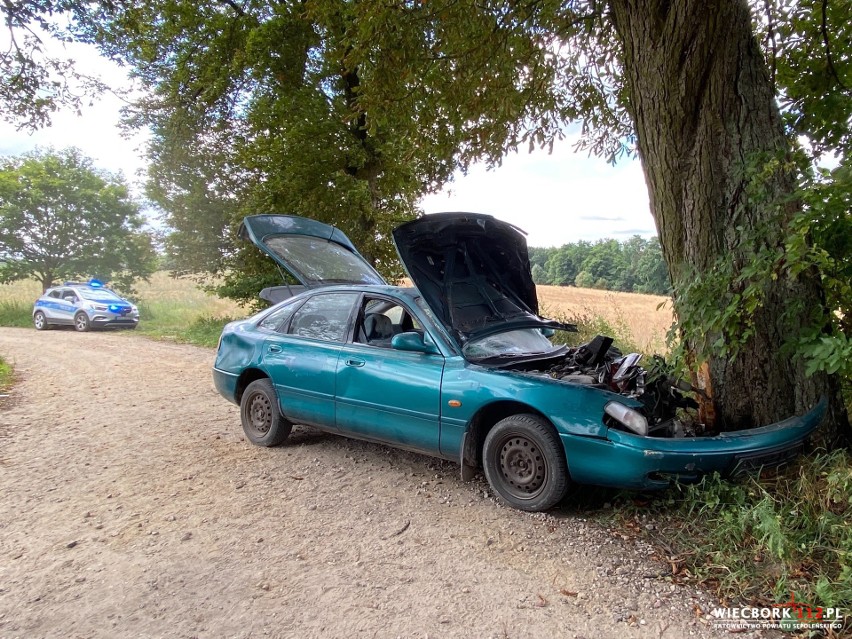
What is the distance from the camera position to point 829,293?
3.84 meters

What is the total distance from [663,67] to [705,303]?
6.35ft

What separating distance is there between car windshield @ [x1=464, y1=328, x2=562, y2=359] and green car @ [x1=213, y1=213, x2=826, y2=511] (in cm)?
2

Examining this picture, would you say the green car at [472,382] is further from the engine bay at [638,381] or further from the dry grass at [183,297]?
the dry grass at [183,297]

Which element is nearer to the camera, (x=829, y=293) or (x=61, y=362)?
(x=829, y=293)

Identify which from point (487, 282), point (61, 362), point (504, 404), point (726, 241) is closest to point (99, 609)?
point (504, 404)

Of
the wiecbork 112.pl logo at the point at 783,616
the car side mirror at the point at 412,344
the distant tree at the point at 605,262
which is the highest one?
the distant tree at the point at 605,262

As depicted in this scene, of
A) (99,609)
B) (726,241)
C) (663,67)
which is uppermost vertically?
(663,67)

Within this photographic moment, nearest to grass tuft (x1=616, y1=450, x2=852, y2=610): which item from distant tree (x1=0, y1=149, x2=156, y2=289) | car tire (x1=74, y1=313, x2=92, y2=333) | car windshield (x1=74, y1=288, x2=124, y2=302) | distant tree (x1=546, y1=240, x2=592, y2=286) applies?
car tire (x1=74, y1=313, x2=92, y2=333)

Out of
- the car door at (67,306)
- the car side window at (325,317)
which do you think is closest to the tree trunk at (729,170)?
the car side window at (325,317)

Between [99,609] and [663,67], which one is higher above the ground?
[663,67]

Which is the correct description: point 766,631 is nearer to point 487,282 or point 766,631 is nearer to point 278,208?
point 487,282

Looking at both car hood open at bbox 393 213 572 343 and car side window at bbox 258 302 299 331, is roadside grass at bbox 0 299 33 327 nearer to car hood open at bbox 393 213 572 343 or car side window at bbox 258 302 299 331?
car side window at bbox 258 302 299 331

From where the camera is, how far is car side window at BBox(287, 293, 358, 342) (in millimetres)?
4906

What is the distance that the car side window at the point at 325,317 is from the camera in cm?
491
